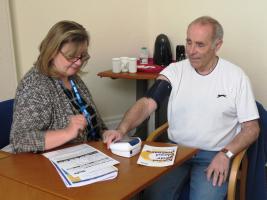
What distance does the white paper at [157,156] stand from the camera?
4.47 ft

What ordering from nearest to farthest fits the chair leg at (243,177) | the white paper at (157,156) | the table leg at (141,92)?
the white paper at (157,156) → the chair leg at (243,177) → the table leg at (141,92)

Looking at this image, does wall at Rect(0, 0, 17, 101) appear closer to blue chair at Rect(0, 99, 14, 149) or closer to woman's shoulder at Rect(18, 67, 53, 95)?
blue chair at Rect(0, 99, 14, 149)

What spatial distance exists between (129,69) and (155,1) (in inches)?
34.7

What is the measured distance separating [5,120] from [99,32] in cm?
162

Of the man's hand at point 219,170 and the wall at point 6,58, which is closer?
the man's hand at point 219,170

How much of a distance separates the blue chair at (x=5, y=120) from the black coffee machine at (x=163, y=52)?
1599mm

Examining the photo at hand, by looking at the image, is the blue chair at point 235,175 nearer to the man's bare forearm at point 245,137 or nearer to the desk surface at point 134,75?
the man's bare forearm at point 245,137

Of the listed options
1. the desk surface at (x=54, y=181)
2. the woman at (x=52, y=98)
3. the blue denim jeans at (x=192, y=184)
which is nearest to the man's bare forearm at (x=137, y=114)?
the woman at (x=52, y=98)

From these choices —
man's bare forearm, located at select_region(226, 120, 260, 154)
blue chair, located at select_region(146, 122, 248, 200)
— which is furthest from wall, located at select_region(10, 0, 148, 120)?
man's bare forearm, located at select_region(226, 120, 260, 154)

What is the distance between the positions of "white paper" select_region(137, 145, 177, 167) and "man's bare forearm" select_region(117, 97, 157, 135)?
14.2 inches

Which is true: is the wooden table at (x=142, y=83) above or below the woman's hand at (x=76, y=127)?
below

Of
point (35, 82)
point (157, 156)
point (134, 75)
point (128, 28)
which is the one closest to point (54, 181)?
point (157, 156)

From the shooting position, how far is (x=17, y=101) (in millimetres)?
1561

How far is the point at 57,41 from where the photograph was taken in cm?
159
